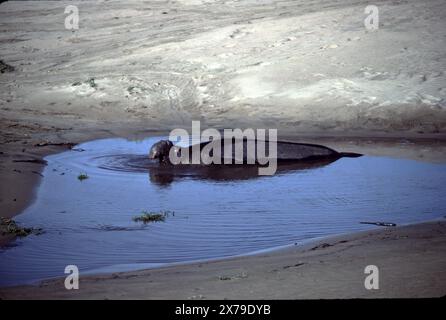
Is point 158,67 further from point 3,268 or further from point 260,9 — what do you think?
point 3,268

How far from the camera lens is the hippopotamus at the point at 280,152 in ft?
42.6

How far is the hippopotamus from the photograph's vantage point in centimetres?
1299

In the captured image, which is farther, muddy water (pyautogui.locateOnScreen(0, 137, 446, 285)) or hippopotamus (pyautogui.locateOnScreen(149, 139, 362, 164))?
hippopotamus (pyautogui.locateOnScreen(149, 139, 362, 164))

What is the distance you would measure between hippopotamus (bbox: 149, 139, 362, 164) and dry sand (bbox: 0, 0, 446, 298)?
998 mm

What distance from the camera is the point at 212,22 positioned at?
24.8 metres

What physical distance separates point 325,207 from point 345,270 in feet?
11.9

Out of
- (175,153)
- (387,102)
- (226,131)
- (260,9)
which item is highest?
(260,9)

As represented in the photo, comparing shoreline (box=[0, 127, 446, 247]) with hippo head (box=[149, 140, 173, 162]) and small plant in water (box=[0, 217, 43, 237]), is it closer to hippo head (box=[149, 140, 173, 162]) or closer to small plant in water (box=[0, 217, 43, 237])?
small plant in water (box=[0, 217, 43, 237])

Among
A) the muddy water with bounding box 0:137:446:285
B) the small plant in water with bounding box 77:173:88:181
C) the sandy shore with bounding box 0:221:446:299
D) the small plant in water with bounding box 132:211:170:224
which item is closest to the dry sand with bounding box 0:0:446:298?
the small plant in water with bounding box 77:173:88:181

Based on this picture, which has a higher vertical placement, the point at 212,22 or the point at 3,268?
the point at 212,22

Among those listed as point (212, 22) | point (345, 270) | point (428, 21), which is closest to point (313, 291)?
point (345, 270)

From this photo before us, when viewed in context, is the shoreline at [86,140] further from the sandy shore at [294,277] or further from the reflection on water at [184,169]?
the sandy shore at [294,277]
